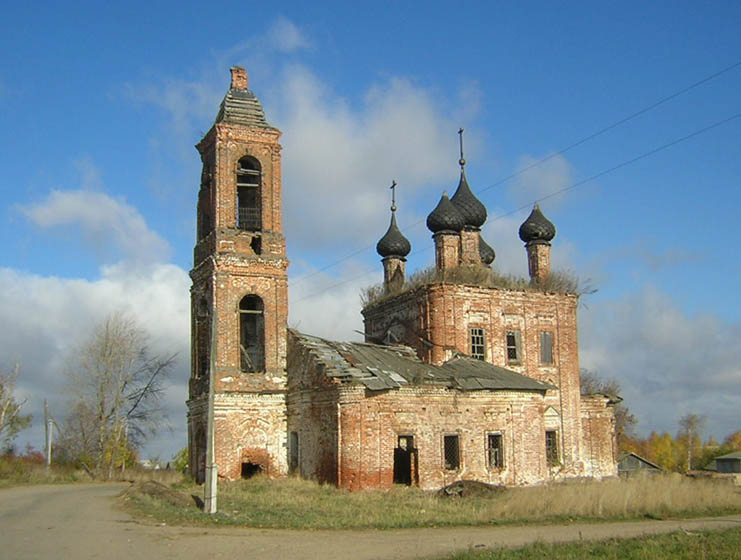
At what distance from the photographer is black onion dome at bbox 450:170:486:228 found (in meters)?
30.6

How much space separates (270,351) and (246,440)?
114 inches

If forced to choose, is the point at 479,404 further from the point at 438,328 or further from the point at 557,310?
the point at 557,310

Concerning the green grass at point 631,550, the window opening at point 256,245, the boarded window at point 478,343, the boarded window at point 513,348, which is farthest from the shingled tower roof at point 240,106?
the green grass at point 631,550

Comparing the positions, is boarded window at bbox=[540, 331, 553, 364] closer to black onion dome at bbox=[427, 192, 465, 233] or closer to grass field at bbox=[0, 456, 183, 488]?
black onion dome at bbox=[427, 192, 465, 233]

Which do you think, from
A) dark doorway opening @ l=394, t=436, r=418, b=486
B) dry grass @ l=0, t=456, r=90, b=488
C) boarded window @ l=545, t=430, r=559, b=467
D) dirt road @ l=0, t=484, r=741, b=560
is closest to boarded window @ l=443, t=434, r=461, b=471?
dark doorway opening @ l=394, t=436, r=418, b=486

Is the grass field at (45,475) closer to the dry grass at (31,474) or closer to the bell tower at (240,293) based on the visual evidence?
the dry grass at (31,474)

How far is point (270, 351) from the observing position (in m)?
26.1

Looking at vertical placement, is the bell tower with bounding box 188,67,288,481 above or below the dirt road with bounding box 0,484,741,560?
above

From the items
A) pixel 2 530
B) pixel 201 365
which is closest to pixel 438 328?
pixel 201 365

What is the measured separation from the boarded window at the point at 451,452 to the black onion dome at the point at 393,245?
434 inches

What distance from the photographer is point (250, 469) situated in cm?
2541

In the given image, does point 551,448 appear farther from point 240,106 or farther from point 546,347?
point 240,106

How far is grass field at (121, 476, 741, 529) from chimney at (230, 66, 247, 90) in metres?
14.3

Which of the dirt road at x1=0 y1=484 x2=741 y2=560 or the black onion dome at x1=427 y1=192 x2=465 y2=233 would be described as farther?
the black onion dome at x1=427 y1=192 x2=465 y2=233
